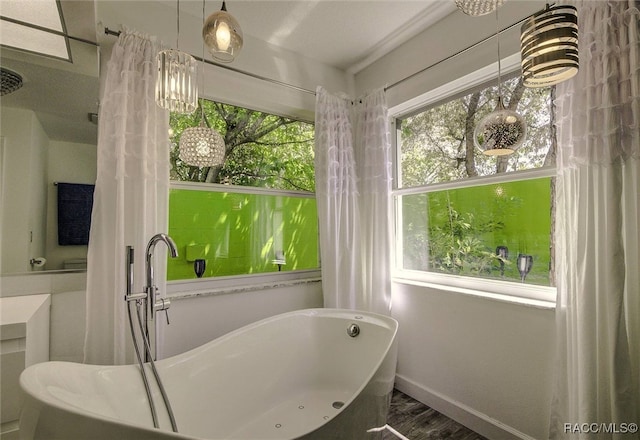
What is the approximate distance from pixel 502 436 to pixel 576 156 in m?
1.58

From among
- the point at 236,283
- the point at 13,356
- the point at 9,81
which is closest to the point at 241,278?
the point at 236,283

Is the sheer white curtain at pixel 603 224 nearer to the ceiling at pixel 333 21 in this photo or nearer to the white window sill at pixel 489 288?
the white window sill at pixel 489 288

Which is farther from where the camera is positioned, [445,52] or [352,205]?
[352,205]

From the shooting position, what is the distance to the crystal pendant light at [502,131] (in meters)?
1.41

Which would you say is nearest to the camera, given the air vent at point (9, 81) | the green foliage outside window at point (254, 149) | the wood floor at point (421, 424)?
the air vent at point (9, 81)

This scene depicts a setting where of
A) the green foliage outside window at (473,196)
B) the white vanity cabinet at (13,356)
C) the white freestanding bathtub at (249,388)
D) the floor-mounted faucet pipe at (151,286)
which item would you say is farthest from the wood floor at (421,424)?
the white vanity cabinet at (13,356)

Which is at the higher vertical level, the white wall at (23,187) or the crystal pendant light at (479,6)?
the crystal pendant light at (479,6)

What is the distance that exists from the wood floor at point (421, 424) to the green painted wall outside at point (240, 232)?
124 centimetres

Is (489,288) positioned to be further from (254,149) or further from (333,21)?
(333,21)

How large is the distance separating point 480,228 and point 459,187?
319 millimetres

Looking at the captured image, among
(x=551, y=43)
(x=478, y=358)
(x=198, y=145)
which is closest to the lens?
(x=551, y=43)

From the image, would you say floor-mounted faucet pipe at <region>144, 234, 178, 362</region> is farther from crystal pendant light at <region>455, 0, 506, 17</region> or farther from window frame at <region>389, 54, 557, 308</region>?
window frame at <region>389, 54, 557, 308</region>

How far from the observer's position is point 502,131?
142cm

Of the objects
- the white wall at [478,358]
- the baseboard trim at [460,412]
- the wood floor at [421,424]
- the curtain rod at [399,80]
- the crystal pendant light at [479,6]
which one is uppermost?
the curtain rod at [399,80]
